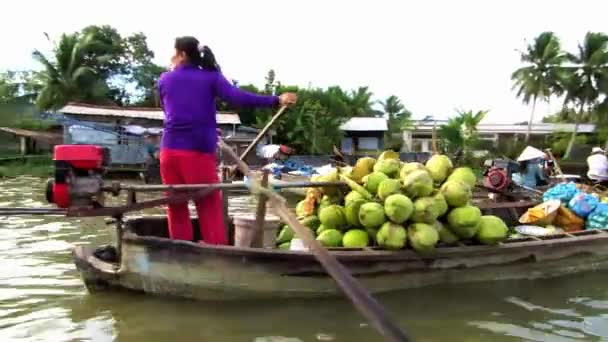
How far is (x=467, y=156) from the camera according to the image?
24672 millimetres

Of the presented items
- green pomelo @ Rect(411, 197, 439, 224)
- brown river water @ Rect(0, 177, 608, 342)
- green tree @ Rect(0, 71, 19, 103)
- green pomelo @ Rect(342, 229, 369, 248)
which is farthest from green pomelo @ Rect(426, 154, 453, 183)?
green tree @ Rect(0, 71, 19, 103)

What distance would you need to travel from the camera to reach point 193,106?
13.6 feet

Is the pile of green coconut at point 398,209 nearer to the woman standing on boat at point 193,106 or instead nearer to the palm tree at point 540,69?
the woman standing on boat at point 193,106

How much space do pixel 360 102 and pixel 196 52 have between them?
34335 mm

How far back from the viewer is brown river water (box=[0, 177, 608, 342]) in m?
4.02

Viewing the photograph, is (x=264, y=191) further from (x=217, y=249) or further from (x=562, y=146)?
(x=562, y=146)

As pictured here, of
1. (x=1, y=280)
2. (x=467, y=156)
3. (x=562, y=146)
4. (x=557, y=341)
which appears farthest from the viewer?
(x=562, y=146)

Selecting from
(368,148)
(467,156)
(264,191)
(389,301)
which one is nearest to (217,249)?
(264,191)

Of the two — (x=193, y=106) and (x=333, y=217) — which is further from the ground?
(x=193, y=106)

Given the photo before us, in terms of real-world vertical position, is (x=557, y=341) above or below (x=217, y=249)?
below

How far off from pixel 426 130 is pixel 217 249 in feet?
122

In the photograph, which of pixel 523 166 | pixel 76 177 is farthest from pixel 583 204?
pixel 76 177

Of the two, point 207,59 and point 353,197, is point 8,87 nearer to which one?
point 207,59

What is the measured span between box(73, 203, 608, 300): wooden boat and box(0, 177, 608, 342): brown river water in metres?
0.11
